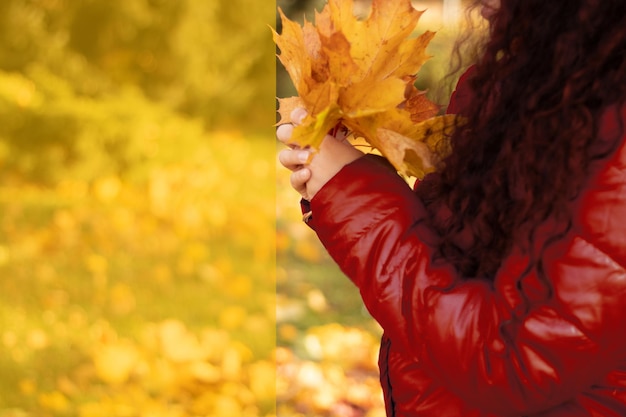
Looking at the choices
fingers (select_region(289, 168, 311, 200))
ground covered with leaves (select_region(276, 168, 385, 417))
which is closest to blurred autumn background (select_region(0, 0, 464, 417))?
ground covered with leaves (select_region(276, 168, 385, 417))

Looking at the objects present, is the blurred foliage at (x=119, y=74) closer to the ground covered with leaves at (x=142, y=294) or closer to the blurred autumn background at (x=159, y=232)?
the blurred autumn background at (x=159, y=232)

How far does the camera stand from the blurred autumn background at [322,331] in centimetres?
260

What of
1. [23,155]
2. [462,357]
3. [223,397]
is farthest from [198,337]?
[462,357]

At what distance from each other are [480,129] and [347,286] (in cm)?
247

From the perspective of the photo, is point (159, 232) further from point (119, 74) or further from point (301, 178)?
point (301, 178)

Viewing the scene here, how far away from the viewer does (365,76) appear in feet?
3.21

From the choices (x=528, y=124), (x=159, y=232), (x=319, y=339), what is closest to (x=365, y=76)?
(x=528, y=124)

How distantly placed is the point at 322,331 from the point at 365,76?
2093 millimetres

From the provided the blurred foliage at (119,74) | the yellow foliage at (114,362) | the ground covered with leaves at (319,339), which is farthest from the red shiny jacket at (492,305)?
the blurred foliage at (119,74)

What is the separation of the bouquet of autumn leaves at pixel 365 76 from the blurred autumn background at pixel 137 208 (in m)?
1.81

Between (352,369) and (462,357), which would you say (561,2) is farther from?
(352,369)

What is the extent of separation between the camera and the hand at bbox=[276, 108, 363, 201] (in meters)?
0.97

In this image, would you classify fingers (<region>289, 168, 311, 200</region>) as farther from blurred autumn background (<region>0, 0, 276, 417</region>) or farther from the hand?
blurred autumn background (<region>0, 0, 276, 417</region>)

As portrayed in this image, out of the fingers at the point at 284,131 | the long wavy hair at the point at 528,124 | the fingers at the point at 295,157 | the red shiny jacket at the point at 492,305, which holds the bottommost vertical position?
the red shiny jacket at the point at 492,305
